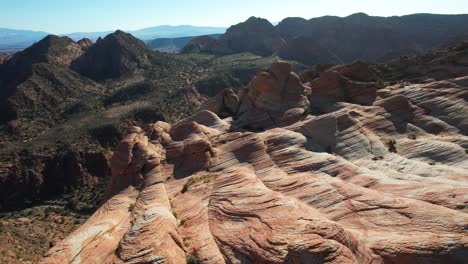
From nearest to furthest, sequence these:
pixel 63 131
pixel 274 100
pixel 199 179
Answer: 1. pixel 199 179
2. pixel 274 100
3. pixel 63 131

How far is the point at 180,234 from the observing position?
29.4 m

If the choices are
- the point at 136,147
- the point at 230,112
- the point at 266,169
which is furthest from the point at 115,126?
the point at 266,169

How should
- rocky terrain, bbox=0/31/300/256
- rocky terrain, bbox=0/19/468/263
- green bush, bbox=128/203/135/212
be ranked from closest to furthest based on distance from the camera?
rocky terrain, bbox=0/19/468/263, green bush, bbox=128/203/135/212, rocky terrain, bbox=0/31/300/256

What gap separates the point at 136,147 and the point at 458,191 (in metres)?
34.8

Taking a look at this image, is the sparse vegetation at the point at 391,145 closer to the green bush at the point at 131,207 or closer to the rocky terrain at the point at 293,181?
the rocky terrain at the point at 293,181

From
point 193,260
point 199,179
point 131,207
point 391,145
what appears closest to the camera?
point 193,260

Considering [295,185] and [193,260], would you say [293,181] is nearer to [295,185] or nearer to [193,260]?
[295,185]

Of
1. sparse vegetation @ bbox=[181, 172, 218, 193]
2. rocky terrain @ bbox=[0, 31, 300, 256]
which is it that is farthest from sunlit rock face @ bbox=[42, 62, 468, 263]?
rocky terrain @ bbox=[0, 31, 300, 256]

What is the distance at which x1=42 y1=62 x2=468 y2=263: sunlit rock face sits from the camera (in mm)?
24250

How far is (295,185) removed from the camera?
33.5m

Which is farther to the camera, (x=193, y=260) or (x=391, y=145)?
(x=391, y=145)

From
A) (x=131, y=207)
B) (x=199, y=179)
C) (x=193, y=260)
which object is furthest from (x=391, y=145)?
(x=131, y=207)

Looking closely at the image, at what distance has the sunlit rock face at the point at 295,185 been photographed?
79.6 ft

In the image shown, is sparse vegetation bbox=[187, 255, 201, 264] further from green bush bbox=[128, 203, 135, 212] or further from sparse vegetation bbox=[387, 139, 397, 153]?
sparse vegetation bbox=[387, 139, 397, 153]
